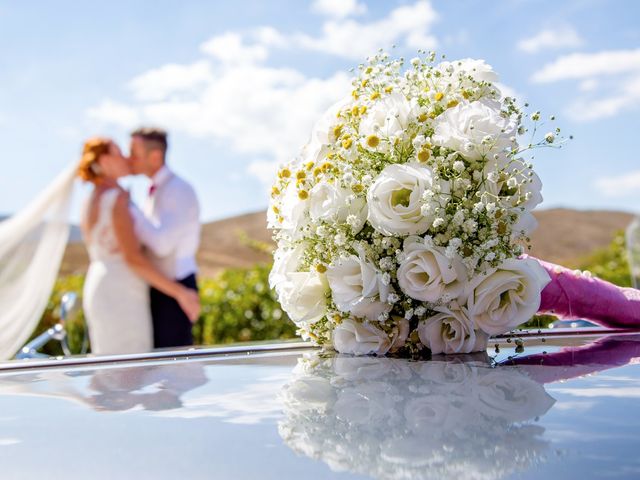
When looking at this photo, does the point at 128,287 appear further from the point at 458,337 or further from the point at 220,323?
the point at 458,337

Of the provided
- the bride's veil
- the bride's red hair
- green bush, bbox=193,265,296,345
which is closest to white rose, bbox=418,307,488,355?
the bride's red hair

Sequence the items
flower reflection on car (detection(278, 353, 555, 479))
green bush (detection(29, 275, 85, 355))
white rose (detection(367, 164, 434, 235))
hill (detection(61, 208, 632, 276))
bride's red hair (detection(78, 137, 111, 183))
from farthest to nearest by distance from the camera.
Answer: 1. hill (detection(61, 208, 632, 276))
2. green bush (detection(29, 275, 85, 355))
3. bride's red hair (detection(78, 137, 111, 183))
4. white rose (detection(367, 164, 434, 235))
5. flower reflection on car (detection(278, 353, 555, 479))

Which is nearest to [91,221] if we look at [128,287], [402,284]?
[128,287]

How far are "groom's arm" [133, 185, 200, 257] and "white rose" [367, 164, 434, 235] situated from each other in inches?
202

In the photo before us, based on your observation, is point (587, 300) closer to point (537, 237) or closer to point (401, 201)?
point (401, 201)

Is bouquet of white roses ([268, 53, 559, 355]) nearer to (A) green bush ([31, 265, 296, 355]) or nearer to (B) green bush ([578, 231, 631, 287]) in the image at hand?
(A) green bush ([31, 265, 296, 355])

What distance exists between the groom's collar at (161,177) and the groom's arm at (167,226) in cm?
16

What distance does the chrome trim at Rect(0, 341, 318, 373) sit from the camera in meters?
2.05

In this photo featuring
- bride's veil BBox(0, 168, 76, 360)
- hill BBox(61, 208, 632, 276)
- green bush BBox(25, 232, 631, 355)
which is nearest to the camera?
bride's veil BBox(0, 168, 76, 360)

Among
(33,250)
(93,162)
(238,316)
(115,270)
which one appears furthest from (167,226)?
(238,316)

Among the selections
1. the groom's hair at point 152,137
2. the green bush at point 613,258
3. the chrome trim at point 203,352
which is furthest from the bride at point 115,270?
the green bush at point 613,258

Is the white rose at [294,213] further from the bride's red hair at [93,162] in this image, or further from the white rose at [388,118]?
the bride's red hair at [93,162]

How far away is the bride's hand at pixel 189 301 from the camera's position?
6.88 meters

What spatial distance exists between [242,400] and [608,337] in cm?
110
